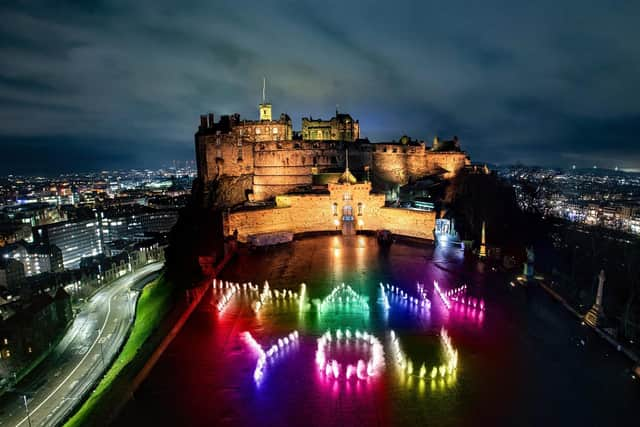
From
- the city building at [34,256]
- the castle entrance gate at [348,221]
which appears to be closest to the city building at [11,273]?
the city building at [34,256]

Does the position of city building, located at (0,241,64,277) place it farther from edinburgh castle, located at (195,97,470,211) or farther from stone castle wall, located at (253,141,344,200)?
stone castle wall, located at (253,141,344,200)

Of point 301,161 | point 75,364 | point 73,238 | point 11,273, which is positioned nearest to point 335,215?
point 301,161

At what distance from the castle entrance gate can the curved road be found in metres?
24.2

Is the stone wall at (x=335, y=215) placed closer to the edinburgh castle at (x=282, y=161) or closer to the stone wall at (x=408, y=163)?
the edinburgh castle at (x=282, y=161)

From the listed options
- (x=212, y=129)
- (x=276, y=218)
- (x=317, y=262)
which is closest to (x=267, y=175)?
(x=212, y=129)

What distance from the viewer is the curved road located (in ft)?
89.2

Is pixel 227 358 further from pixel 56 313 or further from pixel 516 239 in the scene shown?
pixel 56 313

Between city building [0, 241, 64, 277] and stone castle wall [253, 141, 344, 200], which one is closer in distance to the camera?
stone castle wall [253, 141, 344, 200]

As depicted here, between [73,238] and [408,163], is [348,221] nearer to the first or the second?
[408,163]

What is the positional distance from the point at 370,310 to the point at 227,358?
6.87 meters

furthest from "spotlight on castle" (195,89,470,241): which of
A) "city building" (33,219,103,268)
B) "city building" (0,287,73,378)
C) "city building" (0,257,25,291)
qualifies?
"city building" (33,219,103,268)

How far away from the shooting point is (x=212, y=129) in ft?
177

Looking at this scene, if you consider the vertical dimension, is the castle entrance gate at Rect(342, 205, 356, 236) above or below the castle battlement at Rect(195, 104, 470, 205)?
below

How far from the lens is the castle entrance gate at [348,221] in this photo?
33.8m
